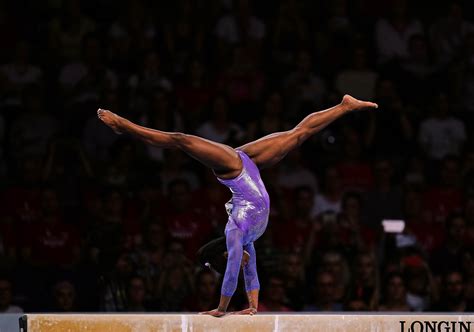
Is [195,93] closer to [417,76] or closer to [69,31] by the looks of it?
[69,31]

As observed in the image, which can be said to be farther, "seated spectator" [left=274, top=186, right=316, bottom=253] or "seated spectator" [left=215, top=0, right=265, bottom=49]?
"seated spectator" [left=215, top=0, right=265, bottom=49]

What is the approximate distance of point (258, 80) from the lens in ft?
38.3

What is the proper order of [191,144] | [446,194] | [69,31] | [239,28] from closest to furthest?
1. [191,144]
2. [446,194]
3. [69,31]
4. [239,28]

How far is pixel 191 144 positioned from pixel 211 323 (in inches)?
45.4

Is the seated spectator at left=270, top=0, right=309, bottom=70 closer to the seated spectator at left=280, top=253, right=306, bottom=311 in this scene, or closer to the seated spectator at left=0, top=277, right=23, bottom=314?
the seated spectator at left=280, top=253, right=306, bottom=311

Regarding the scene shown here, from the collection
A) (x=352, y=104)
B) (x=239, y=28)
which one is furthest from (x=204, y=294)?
(x=239, y=28)

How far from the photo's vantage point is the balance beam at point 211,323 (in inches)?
270

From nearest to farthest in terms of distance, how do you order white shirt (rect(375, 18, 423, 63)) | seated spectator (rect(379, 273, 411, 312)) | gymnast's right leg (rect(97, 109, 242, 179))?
gymnast's right leg (rect(97, 109, 242, 179)) → seated spectator (rect(379, 273, 411, 312)) → white shirt (rect(375, 18, 423, 63))

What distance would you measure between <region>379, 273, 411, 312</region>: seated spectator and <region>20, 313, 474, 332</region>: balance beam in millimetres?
2453

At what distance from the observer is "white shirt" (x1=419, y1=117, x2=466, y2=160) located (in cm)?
1141

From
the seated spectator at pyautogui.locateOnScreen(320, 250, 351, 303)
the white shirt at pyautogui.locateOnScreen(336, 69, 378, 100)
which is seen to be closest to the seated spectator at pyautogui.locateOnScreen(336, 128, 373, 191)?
the white shirt at pyautogui.locateOnScreen(336, 69, 378, 100)

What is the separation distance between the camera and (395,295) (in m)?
9.43

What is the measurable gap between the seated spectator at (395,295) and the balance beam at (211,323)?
2.45 metres

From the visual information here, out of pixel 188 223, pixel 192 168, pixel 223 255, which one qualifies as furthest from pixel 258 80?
pixel 223 255
